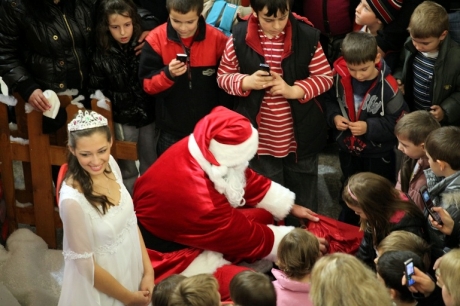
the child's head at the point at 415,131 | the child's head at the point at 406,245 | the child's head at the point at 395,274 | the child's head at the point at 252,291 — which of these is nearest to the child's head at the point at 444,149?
the child's head at the point at 415,131

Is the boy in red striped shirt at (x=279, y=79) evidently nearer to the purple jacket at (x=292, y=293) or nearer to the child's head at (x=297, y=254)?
the child's head at (x=297, y=254)

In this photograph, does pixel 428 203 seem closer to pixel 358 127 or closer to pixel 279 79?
pixel 358 127

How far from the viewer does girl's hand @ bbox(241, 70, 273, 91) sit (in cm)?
439

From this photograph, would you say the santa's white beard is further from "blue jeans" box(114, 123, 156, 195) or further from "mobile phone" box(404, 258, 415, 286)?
"mobile phone" box(404, 258, 415, 286)

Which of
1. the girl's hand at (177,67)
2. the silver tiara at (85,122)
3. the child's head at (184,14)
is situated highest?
the child's head at (184,14)

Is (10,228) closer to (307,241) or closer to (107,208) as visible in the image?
(107,208)

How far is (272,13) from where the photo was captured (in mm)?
4316

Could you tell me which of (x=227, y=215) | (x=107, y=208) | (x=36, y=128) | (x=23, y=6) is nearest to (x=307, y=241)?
(x=227, y=215)

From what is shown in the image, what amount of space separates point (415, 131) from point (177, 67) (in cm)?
143

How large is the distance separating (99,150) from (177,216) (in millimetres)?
771

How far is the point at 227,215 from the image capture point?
4.13 meters

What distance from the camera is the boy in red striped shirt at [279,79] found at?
445cm

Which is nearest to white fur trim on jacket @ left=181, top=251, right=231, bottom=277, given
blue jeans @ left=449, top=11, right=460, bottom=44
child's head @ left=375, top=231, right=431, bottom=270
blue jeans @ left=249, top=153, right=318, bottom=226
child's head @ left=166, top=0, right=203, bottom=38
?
blue jeans @ left=249, top=153, right=318, bottom=226

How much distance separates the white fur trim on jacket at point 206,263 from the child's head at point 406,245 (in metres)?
1.01
